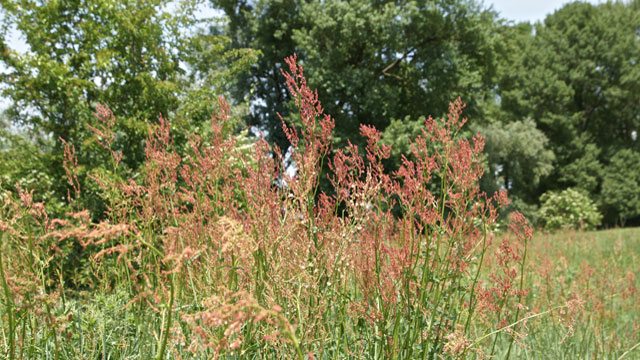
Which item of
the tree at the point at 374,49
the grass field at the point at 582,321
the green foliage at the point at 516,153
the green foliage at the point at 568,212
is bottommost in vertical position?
Result: the green foliage at the point at 568,212

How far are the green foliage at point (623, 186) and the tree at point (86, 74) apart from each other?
2740cm

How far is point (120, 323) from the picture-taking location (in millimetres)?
2799

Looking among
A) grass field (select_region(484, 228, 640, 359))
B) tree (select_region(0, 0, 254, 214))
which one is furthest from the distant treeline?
grass field (select_region(484, 228, 640, 359))

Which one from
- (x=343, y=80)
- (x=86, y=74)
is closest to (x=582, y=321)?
(x=86, y=74)

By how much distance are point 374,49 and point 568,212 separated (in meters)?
14.7

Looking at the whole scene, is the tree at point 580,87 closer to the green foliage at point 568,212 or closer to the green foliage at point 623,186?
the green foliage at point 623,186

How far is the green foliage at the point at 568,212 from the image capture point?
20167 mm

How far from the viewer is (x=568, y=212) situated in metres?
21.4

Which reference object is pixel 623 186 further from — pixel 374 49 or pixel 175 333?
pixel 175 333

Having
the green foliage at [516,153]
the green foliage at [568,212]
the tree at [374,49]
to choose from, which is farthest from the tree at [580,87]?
the tree at [374,49]

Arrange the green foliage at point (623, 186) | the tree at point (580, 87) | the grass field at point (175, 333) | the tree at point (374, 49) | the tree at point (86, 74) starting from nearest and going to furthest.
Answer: the grass field at point (175, 333) < the tree at point (86, 74) < the tree at point (374, 49) < the green foliage at point (623, 186) < the tree at point (580, 87)

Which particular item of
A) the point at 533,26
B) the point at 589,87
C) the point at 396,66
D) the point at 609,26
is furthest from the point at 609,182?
the point at 396,66

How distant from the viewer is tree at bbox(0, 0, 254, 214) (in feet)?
23.0

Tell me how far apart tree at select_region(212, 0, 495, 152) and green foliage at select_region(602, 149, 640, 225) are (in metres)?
13.4
